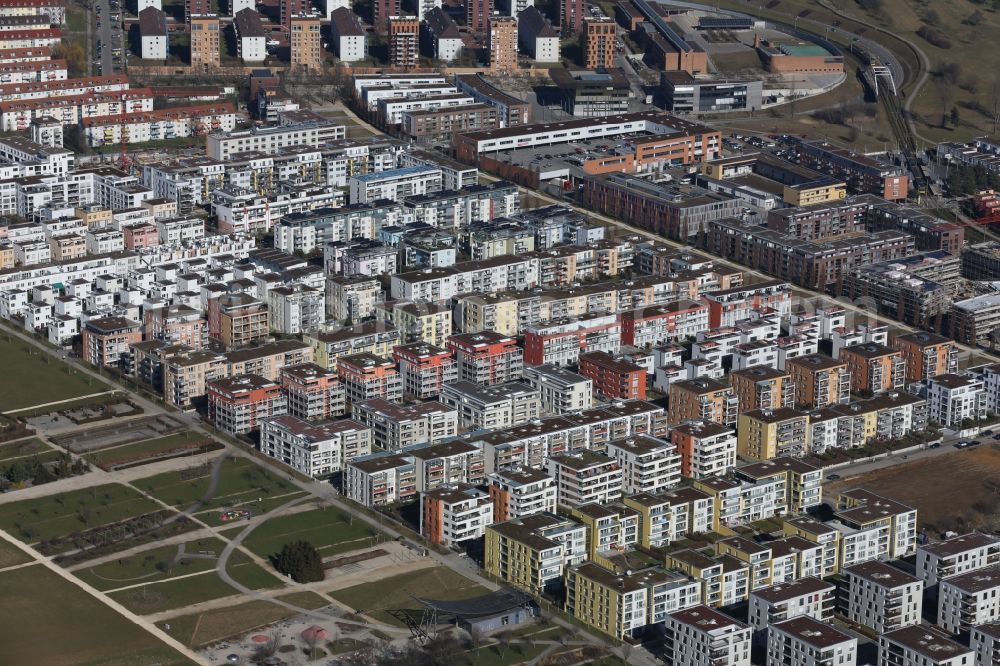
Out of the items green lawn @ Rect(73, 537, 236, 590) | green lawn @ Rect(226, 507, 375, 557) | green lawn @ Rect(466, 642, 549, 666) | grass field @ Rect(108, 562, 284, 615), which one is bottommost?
green lawn @ Rect(466, 642, 549, 666)

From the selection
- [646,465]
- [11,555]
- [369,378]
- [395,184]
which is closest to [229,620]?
[11,555]

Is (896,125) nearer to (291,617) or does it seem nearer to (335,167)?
(335,167)

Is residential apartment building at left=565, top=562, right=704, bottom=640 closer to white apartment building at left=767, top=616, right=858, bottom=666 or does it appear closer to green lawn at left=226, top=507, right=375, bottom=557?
white apartment building at left=767, top=616, right=858, bottom=666

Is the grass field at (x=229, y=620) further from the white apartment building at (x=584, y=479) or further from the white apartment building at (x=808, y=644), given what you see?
the white apartment building at (x=808, y=644)

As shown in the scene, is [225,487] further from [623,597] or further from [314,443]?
[623,597]

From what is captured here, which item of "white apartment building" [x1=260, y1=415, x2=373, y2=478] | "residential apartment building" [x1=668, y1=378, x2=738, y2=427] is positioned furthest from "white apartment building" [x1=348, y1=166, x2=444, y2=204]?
"white apartment building" [x1=260, y1=415, x2=373, y2=478]

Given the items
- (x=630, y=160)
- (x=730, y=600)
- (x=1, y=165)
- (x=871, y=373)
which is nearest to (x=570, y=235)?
(x=630, y=160)

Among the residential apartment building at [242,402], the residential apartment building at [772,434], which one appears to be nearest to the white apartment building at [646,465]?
the residential apartment building at [772,434]
